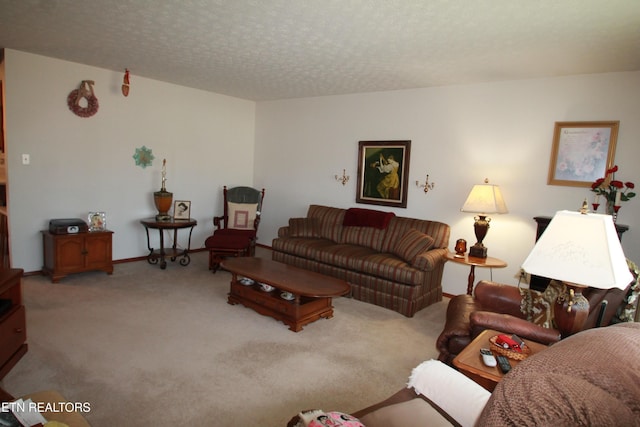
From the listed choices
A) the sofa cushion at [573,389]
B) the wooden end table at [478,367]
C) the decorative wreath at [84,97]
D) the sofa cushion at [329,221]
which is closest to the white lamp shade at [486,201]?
the sofa cushion at [329,221]

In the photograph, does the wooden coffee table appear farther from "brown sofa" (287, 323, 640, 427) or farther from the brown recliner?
"brown sofa" (287, 323, 640, 427)

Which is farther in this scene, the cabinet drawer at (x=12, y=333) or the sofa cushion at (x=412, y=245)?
the sofa cushion at (x=412, y=245)

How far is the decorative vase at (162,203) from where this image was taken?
16.1ft

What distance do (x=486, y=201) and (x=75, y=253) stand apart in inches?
178

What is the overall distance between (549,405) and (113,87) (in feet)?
17.8

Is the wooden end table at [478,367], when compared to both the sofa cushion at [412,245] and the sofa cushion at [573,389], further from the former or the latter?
the sofa cushion at [412,245]

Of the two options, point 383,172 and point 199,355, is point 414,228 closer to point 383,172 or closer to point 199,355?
point 383,172

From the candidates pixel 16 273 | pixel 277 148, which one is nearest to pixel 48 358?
pixel 16 273

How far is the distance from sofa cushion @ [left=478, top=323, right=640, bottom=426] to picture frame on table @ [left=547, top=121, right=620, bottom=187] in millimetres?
3316

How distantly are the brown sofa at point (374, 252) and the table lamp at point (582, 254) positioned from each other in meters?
2.10

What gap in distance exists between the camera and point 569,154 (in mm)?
3656

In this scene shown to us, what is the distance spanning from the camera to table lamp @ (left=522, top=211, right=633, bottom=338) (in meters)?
1.50

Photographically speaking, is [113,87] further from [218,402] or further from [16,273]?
[218,402]

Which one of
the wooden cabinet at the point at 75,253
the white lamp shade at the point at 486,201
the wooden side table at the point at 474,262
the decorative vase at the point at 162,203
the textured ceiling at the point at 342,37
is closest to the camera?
the textured ceiling at the point at 342,37
